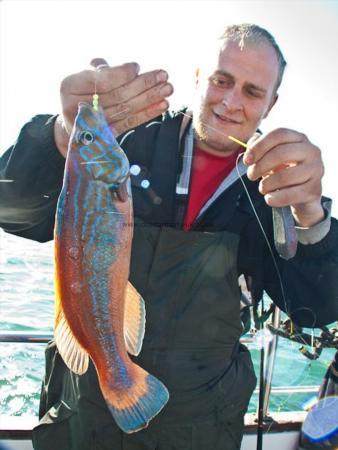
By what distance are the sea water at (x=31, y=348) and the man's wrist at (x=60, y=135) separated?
2741 mm

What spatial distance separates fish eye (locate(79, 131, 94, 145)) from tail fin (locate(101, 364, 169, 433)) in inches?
46.8

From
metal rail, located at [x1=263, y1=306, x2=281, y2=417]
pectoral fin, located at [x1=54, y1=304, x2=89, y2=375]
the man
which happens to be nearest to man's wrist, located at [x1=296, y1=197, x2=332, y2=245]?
the man

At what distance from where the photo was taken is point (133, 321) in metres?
2.19

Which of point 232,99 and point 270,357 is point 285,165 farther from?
point 270,357

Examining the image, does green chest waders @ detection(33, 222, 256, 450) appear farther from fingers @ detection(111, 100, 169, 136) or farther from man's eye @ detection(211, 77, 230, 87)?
man's eye @ detection(211, 77, 230, 87)

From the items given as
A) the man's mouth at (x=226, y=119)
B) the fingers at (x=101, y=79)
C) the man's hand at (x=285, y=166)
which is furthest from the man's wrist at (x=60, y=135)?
the man's mouth at (x=226, y=119)

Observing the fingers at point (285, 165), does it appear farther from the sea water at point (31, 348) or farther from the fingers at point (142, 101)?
the sea water at point (31, 348)

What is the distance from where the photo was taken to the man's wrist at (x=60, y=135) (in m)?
2.40

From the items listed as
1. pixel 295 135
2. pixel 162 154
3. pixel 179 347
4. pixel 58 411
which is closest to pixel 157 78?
pixel 295 135

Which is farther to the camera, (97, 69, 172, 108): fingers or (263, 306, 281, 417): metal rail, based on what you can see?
(263, 306, 281, 417): metal rail

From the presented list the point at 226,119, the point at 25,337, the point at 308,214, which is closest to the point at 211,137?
the point at 226,119

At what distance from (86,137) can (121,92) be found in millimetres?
277

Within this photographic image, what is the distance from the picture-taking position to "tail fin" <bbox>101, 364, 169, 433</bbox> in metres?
2.14

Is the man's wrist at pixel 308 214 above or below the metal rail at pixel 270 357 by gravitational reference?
above
